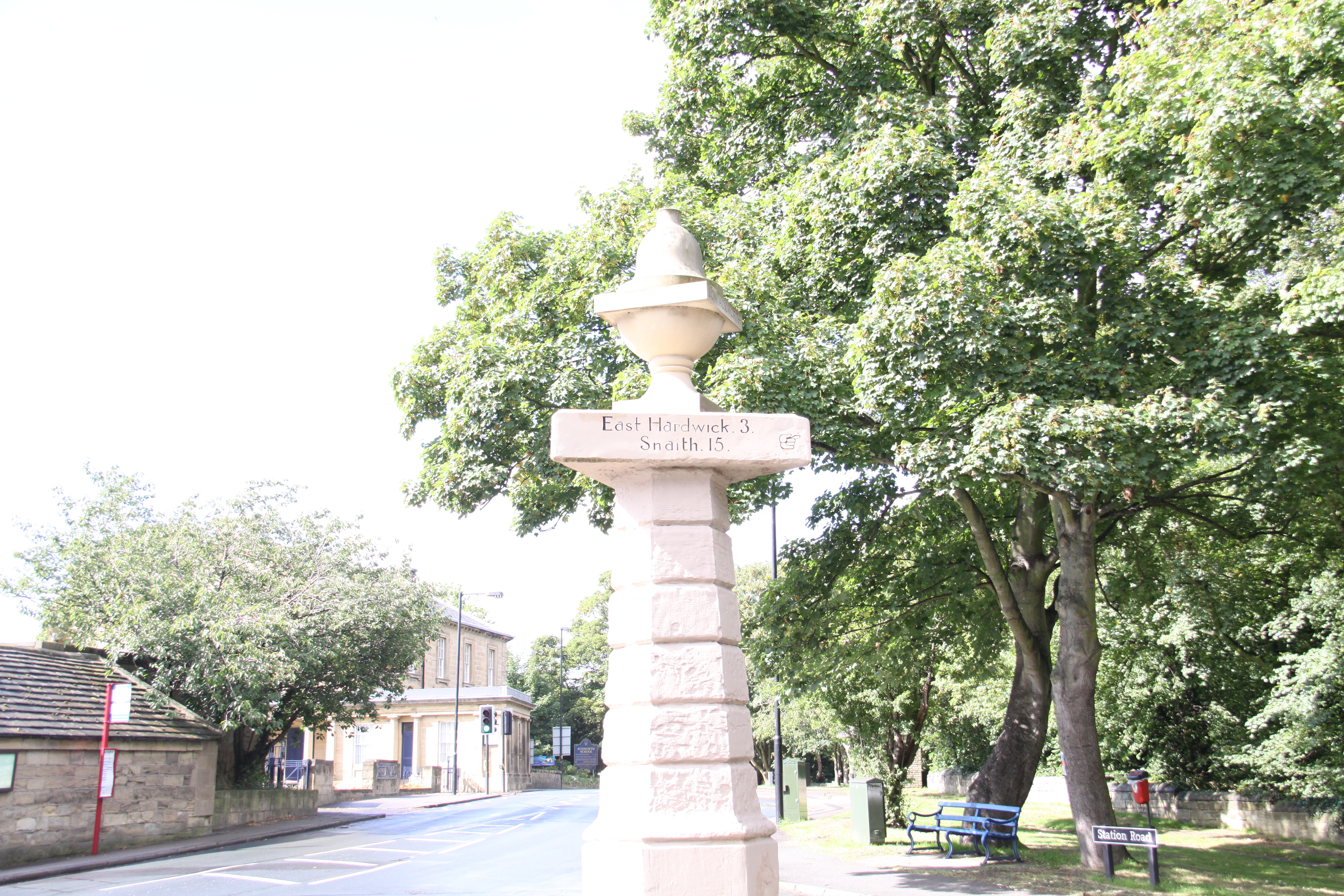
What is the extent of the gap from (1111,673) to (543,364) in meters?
15.2

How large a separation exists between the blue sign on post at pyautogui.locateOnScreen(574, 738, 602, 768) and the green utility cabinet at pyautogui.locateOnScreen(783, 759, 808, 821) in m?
43.6

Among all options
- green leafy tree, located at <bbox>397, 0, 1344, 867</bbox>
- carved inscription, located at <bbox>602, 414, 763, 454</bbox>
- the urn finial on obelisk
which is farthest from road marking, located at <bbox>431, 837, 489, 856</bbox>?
carved inscription, located at <bbox>602, 414, 763, 454</bbox>

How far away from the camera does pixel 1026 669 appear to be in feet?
55.3

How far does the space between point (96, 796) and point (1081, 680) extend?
18488mm

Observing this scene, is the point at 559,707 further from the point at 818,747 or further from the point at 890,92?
the point at 890,92

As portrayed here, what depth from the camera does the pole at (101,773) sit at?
60.0ft

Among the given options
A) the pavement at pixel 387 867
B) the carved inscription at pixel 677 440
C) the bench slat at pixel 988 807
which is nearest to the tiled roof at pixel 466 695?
the pavement at pixel 387 867

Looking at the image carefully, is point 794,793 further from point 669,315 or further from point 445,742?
point 445,742

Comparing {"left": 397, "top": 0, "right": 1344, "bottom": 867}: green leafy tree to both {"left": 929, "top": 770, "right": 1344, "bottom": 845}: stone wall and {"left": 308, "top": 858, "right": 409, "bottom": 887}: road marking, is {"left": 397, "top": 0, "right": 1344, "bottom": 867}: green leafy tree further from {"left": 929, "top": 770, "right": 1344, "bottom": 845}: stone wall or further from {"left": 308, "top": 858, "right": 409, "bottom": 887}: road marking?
{"left": 308, "top": 858, "right": 409, "bottom": 887}: road marking

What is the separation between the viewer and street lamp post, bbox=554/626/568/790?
57.9m

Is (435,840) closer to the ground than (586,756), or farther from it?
farther from it

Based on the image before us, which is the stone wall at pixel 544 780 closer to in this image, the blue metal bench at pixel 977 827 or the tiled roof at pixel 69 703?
the tiled roof at pixel 69 703

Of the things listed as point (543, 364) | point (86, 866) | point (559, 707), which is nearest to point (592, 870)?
point (543, 364)

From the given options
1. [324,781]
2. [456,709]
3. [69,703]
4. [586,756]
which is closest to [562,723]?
[586,756]
